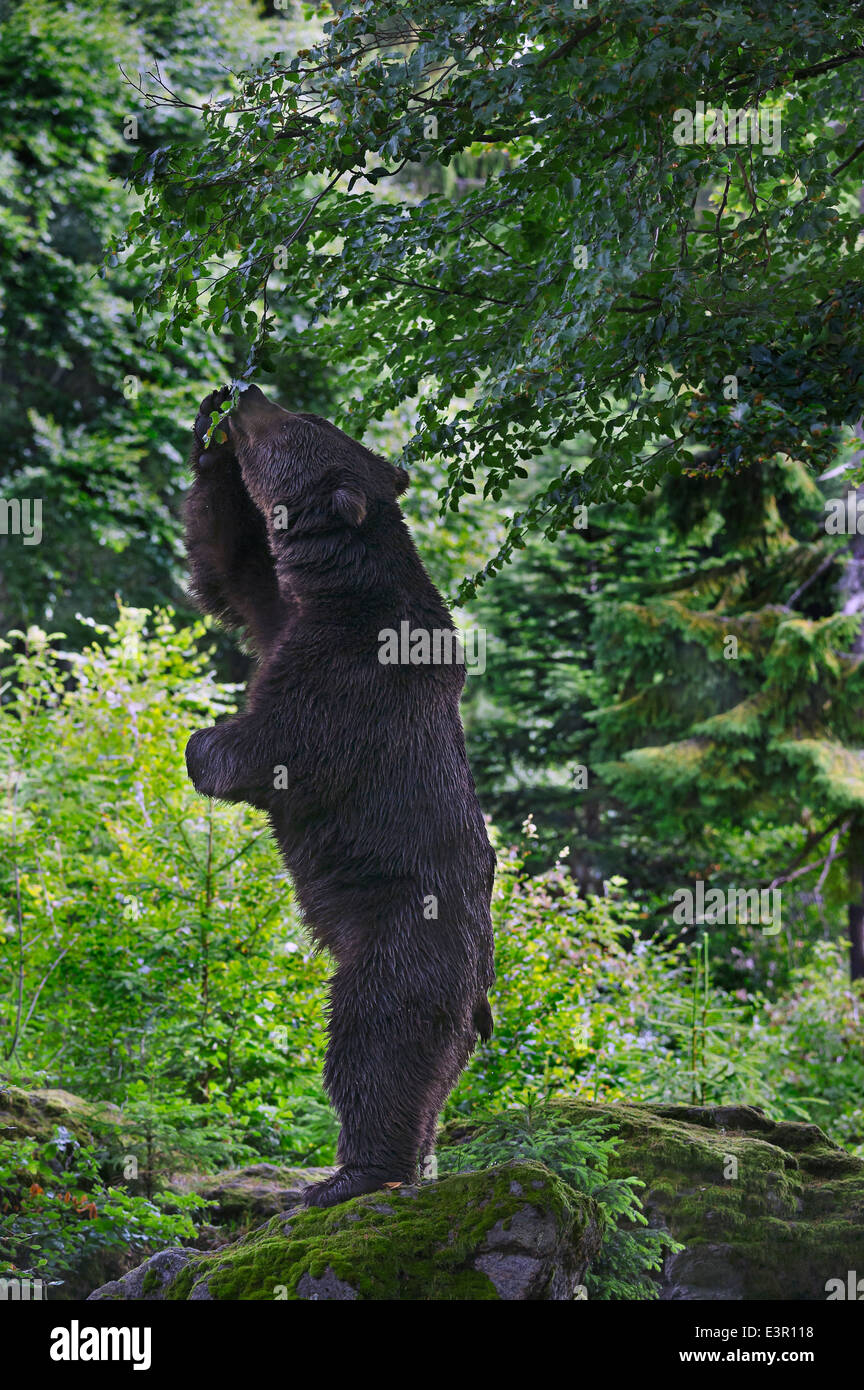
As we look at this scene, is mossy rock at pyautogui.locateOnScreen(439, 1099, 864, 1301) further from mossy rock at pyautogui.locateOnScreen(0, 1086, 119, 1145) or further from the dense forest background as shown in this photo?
mossy rock at pyautogui.locateOnScreen(0, 1086, 119, 1145)

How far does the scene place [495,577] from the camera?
8.27 metres

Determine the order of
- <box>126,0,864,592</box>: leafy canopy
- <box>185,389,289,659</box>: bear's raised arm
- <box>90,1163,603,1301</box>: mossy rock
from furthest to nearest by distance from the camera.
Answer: <box>185,389,289,659</box>: bear's raised arm
<box>126,0,864,592</box>: leafy canopy
<box>90,1163,603,1301</box>: mossy rock

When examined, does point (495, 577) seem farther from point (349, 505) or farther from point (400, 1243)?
point (400, 1243)

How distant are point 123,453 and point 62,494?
0.83m

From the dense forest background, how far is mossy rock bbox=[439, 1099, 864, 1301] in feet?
1.72

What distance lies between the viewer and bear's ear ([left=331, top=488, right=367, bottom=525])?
3.86 m

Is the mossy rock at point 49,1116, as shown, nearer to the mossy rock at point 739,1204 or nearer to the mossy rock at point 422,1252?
the mossy rock at point 422,1252

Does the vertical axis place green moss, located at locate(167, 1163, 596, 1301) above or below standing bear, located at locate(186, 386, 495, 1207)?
below

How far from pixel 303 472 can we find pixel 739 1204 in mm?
2758

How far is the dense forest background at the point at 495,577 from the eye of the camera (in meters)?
3.91

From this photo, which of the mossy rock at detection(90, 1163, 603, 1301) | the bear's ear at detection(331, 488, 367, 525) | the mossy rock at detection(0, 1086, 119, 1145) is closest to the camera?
the mossy rock at detection(90, 1163, 603, 1301)

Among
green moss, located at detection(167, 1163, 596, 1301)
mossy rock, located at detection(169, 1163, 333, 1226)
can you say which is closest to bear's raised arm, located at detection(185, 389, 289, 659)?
green moss, located at detection(167, 1163, 596, 1301)

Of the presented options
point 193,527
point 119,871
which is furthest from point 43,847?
point 193,527

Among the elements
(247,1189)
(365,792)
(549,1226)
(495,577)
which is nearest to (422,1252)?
(549,1226)
